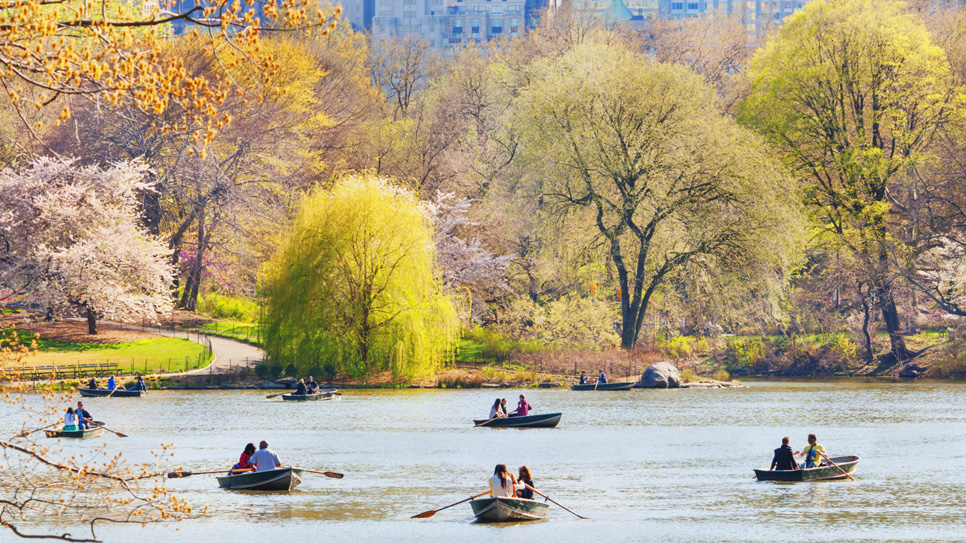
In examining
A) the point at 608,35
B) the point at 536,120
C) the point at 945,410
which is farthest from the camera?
the point at 608,35

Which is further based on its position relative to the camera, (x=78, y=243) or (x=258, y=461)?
(x=78, y=243)

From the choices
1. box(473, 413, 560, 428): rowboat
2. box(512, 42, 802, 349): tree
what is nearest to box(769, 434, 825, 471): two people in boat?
box(473, 413, 560, 428): rowboat

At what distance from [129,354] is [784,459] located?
40073 millimetres

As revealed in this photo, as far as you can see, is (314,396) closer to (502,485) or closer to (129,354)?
(129,354)

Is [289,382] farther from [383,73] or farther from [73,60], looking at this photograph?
[383,73]

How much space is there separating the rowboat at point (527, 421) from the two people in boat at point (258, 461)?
42.6 feet

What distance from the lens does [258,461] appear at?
27219 millimetres

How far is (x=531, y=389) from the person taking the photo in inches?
2181

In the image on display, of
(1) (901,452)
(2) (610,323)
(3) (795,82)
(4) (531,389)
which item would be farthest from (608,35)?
(1) (901,452)

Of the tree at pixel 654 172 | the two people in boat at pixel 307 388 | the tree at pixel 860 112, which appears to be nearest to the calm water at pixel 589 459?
the two people in boat at pixel 307 388

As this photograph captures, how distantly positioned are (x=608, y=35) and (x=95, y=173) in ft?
139

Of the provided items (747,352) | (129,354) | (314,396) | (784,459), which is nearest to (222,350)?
(129,354)

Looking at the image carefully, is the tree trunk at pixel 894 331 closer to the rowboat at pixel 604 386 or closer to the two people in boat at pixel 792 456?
the rowboat at pixel 604 386

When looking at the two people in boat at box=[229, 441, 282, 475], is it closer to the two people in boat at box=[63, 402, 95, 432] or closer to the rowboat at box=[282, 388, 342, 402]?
the two people in boat at box=[63, 402, 95, 432]
